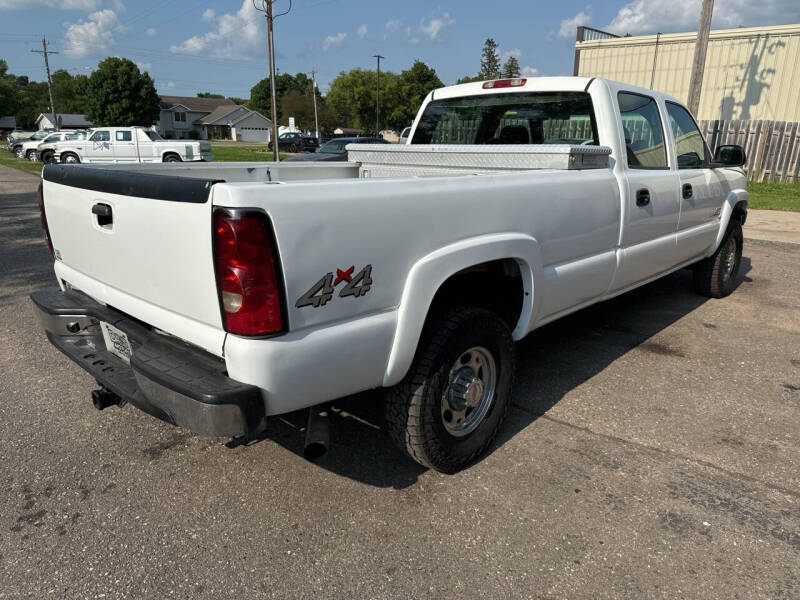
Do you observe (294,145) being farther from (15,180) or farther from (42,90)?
(42,90)

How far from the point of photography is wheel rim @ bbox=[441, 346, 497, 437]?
278 centimetres

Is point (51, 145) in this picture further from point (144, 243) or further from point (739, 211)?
point (144, 243)

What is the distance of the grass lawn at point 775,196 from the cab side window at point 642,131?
9.84 meters

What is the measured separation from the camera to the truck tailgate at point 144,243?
2049 millimetres

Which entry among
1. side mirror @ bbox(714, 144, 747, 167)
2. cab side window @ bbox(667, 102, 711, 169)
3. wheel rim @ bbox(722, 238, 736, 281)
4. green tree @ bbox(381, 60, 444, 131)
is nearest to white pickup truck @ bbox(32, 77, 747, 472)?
cab side window @ bbox(667, 102, 711, 169)

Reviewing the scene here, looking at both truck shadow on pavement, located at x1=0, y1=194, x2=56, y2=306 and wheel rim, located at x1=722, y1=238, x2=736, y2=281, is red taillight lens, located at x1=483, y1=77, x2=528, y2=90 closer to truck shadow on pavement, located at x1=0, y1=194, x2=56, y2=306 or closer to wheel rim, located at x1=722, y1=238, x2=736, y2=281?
wheel rim, located at x1=722, y1=238, x2=736, y2=281

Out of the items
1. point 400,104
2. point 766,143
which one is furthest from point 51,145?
point 400,104

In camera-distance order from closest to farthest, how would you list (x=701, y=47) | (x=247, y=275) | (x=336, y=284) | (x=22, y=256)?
(x=247, y=275) → (x=336, y=284) → (x=22, y=256) → (x=701, y=47)

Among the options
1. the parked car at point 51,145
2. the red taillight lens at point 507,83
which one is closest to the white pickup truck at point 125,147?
the parked car at point 51,145

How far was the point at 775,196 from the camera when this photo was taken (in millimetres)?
13977

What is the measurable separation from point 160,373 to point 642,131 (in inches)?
141

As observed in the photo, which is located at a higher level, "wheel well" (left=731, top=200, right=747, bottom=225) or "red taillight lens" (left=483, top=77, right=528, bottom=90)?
"red taillight lens" (left=483, top=77, right=528, bottom=90)

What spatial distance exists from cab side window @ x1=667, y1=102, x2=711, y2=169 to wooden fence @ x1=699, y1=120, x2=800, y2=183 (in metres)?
13.3

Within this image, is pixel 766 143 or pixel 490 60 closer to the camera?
pixel 766 143
